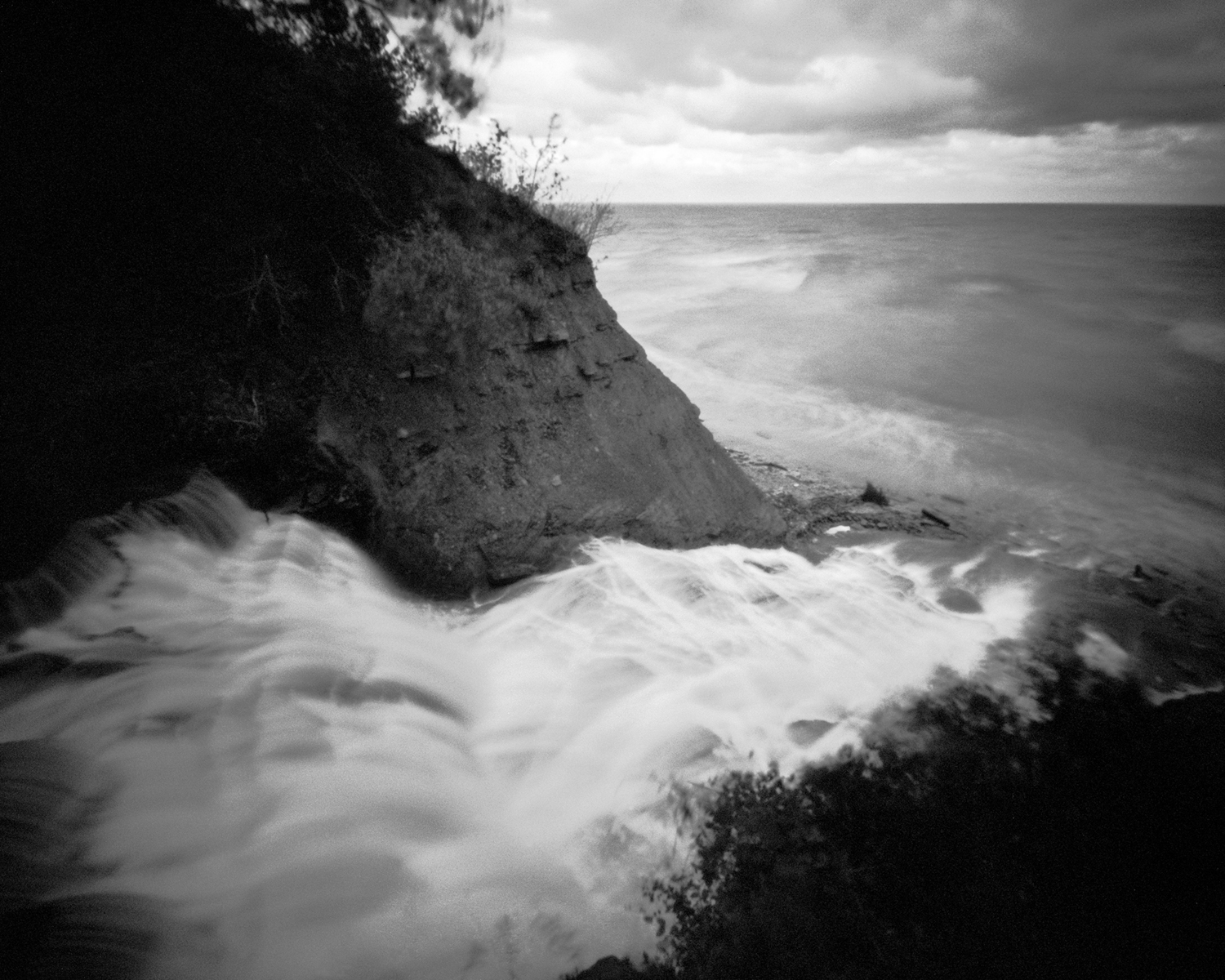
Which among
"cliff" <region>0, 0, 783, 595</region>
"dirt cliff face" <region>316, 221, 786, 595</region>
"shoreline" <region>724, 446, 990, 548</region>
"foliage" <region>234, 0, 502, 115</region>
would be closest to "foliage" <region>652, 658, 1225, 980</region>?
"dirt cliff face" <region>316, 221, 786, 595</region>

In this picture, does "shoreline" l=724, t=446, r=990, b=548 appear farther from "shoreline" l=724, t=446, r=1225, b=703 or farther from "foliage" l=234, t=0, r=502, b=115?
"foliage" l=234, t=0, r=502, b=115

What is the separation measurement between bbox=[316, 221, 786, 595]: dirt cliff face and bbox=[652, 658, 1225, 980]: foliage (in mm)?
2703

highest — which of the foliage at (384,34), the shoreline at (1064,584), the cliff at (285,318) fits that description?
the foliage at (384,34)

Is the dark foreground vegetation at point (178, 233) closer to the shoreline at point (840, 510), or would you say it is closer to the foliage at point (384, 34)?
the foliage at point (384, 34)

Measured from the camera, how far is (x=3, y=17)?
389 cm

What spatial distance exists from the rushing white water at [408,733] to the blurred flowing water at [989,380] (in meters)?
5.04

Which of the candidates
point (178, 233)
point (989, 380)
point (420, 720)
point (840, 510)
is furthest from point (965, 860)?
point (989, 380)

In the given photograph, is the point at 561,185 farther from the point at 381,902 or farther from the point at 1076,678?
the point at 1076,678

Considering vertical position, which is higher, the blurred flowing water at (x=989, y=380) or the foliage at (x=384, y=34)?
the foliage at (x=384, y=34)

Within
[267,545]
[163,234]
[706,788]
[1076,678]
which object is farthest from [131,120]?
[1076,678]

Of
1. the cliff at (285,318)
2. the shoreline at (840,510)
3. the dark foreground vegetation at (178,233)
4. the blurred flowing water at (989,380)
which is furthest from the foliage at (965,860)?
the blurred flowing water at (989,380)

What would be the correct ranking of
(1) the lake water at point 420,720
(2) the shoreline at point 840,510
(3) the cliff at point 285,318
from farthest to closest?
(2) the shoreline at point 840,510, (3) the cliff at point 285,318, (1) the lake water at point 420,720

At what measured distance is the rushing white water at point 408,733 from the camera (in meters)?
2.60

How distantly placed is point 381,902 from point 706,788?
6.28ft
